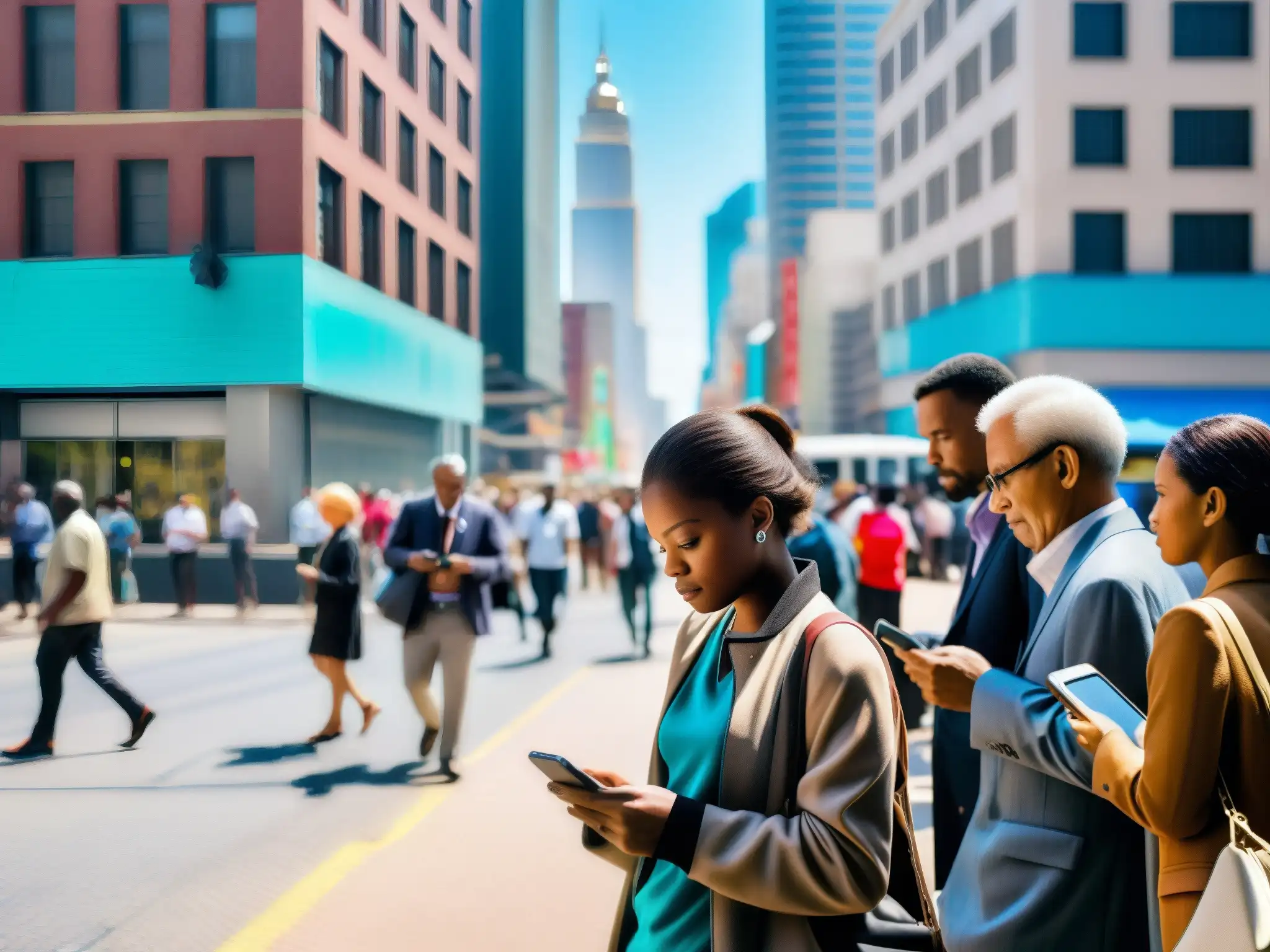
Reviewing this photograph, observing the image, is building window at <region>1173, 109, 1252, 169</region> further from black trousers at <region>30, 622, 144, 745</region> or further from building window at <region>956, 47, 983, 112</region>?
black trousers at <region>30, 622, 144, 745</region>

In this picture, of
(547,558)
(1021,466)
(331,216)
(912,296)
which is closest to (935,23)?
(912,296)

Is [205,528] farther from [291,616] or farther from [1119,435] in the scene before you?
[1119,435]

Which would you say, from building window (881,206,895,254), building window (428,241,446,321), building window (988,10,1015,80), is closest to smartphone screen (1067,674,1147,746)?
building window (428,241,446,321)

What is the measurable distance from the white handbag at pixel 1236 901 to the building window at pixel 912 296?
38986 mm

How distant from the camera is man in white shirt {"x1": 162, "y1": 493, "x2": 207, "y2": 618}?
9.52 m

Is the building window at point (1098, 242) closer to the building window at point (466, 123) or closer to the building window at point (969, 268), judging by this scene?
the building window at point (969, 268)

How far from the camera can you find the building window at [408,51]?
1172cm

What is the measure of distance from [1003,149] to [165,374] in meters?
27.7

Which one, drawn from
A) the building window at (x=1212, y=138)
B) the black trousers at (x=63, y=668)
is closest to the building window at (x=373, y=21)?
the black trousers at (x=63, y=668)

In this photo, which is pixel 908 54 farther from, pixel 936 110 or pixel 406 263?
pixel 406 263

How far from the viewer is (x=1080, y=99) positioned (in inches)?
1141

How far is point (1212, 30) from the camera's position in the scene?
94.3 feet

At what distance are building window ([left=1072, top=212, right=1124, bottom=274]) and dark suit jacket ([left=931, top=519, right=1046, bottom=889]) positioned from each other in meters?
28.3

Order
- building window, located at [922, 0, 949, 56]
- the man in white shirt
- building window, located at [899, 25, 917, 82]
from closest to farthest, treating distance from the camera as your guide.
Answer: the man in white shirt → building window, located at [922, 0, 949, 56] → building window, located at [899, 25, 917, 82]
